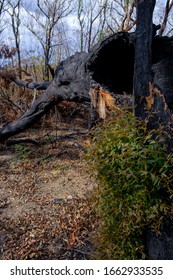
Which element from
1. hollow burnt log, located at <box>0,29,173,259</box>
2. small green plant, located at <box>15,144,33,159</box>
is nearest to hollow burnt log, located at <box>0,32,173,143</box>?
hollow burnt log, located at <box>0,29,173,259</box>

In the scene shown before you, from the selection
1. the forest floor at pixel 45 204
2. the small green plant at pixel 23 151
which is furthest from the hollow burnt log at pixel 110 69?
the small green plant at pixel 23 151

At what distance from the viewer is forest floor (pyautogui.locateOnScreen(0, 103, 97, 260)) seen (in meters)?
2.16

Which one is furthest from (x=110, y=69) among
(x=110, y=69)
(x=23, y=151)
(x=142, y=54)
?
(x=23, y=151)

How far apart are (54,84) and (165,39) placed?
1522 millimetres

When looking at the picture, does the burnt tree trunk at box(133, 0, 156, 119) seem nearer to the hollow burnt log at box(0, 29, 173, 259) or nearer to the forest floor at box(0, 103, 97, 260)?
the forest floor at box(0, 103, 97, 260)

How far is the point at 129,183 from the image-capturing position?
1497 millimetres

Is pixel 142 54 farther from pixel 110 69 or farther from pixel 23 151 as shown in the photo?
pixel 23 151

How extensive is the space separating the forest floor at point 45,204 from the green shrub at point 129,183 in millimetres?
225

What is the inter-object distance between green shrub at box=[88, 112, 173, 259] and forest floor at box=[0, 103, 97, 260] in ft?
0.74

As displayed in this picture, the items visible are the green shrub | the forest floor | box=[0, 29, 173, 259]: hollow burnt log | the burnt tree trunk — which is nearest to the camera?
the green shrub

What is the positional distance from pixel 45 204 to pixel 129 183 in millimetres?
1514

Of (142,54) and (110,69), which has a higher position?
(110,69)

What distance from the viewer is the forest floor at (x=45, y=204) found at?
7.08 ft

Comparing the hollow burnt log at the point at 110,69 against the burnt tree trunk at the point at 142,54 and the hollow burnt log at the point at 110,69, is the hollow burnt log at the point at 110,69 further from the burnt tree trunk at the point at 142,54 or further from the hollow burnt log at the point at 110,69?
the burnt tree trunk at the point at 142,54
